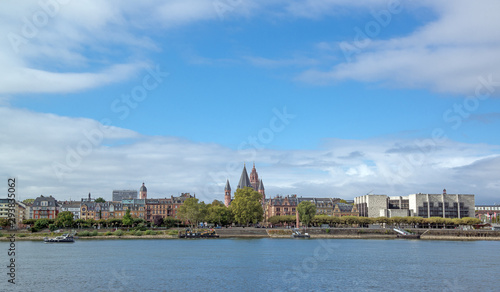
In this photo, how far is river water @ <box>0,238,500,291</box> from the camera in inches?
2250

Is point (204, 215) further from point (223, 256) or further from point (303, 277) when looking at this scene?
point (303, 277)

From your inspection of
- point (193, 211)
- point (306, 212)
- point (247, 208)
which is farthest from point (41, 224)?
point (306, 212)

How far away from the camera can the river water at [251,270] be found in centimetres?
5716

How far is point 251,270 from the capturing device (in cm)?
6944

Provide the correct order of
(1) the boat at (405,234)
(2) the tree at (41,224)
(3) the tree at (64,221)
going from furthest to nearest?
(3) the tree at (64,221) < (2) the tree at (41,224) < (1) the boat at (405,234)

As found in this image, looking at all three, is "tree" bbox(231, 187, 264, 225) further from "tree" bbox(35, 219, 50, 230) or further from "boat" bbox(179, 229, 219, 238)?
"tree" bbox(35, 219, 50, 230)

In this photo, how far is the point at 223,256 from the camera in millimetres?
87125

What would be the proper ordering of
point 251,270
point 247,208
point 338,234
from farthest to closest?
point 247,208 < point 338,234 < point 251,270

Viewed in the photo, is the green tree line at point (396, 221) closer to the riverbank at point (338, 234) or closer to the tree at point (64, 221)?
the riverbank at point (338, 234)

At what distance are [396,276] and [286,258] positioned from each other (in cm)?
2274

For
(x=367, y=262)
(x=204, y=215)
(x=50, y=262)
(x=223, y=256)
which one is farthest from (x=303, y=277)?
(x=204, y=215)

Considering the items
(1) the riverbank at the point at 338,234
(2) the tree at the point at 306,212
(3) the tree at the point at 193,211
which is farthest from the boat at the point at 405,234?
(3) the tree at the point at 193,211

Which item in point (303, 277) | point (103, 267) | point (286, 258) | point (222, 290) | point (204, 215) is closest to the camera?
point (222, 290)

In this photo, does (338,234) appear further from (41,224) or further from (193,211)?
(41,224)
